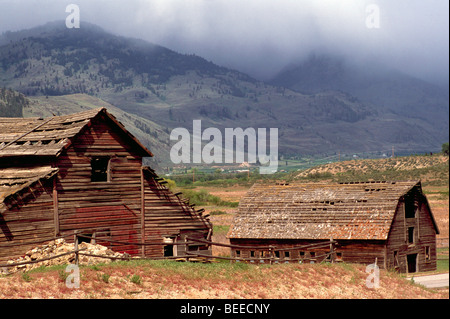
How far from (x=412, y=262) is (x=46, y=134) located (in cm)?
2743

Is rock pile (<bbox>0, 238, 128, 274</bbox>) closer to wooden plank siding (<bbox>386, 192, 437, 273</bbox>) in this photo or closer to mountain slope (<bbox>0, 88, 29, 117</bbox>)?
wooden plank siding (<bbox>386, 192, 437, 273</bbox>)

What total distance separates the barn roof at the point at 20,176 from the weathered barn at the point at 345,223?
1598 cm

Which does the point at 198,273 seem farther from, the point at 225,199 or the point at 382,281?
the point at 225,199

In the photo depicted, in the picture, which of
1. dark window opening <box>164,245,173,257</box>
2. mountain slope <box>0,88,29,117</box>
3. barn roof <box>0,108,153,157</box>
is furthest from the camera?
mountain slope <box>0,88,29,117</box>

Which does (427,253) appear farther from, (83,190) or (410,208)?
(83,190)

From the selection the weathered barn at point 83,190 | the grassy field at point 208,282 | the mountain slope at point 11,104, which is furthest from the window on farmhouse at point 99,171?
the mountain slope at point 11,104

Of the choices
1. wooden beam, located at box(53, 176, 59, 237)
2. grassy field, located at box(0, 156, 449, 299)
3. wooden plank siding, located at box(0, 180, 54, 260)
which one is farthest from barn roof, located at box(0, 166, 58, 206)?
grassy field, located at box(0, 156, 449, 299)

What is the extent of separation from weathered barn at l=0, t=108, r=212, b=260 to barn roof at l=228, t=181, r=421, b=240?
896cm

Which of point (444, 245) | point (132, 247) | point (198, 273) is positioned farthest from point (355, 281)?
point (444, 245)

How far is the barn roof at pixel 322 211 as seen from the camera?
4062cm

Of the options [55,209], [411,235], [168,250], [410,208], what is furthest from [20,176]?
[411,235]

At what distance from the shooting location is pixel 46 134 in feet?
102

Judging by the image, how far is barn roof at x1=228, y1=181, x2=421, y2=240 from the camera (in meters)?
40.6
